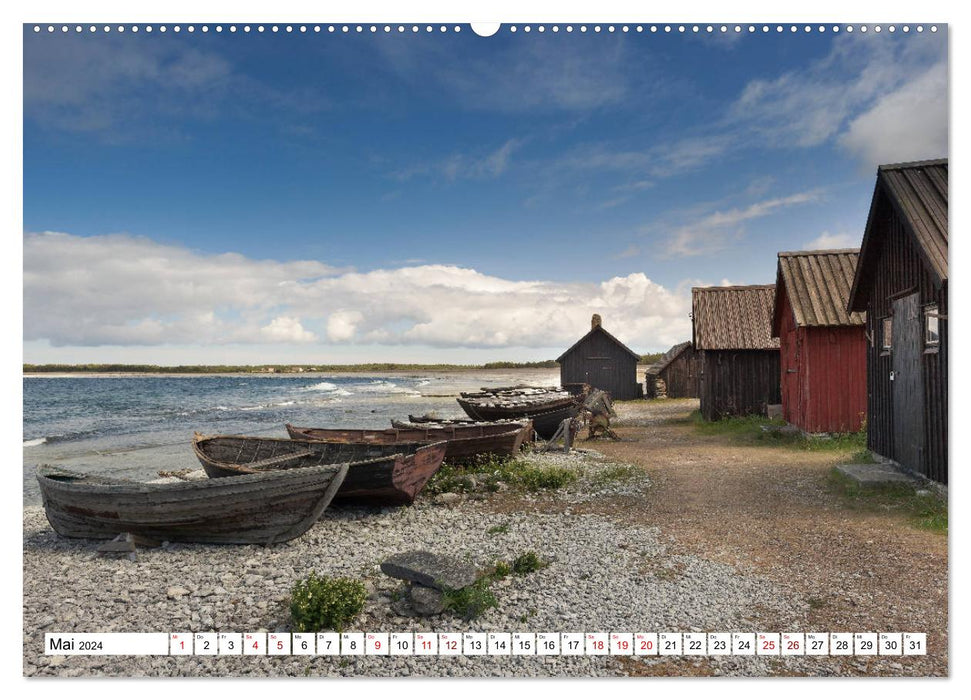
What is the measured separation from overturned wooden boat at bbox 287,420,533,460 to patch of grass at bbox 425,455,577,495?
0.56 metres

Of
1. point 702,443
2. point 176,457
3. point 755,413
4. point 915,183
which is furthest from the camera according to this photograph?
point 755,413

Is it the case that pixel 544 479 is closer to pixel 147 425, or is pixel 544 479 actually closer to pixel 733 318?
pixel 733 318

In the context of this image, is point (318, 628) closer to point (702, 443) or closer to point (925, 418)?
point (925, 418)

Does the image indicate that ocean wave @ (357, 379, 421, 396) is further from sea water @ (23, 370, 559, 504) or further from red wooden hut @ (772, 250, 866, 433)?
red wooden hut @ (772, 250, 866, 433)

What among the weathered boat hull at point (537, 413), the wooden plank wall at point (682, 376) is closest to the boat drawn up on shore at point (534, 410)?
the weathered boat hull at point (537, 413)

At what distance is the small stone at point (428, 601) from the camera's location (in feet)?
18.7

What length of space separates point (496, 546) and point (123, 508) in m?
5.29

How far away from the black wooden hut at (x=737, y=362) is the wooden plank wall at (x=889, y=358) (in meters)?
10.3

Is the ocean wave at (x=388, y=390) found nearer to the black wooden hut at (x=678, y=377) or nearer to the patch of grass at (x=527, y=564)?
the black wooden hut at (x=678, y=377)

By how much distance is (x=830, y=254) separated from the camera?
58.4ft

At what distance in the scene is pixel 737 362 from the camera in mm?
22938

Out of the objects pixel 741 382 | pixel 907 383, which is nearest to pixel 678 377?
pixel 741 382
